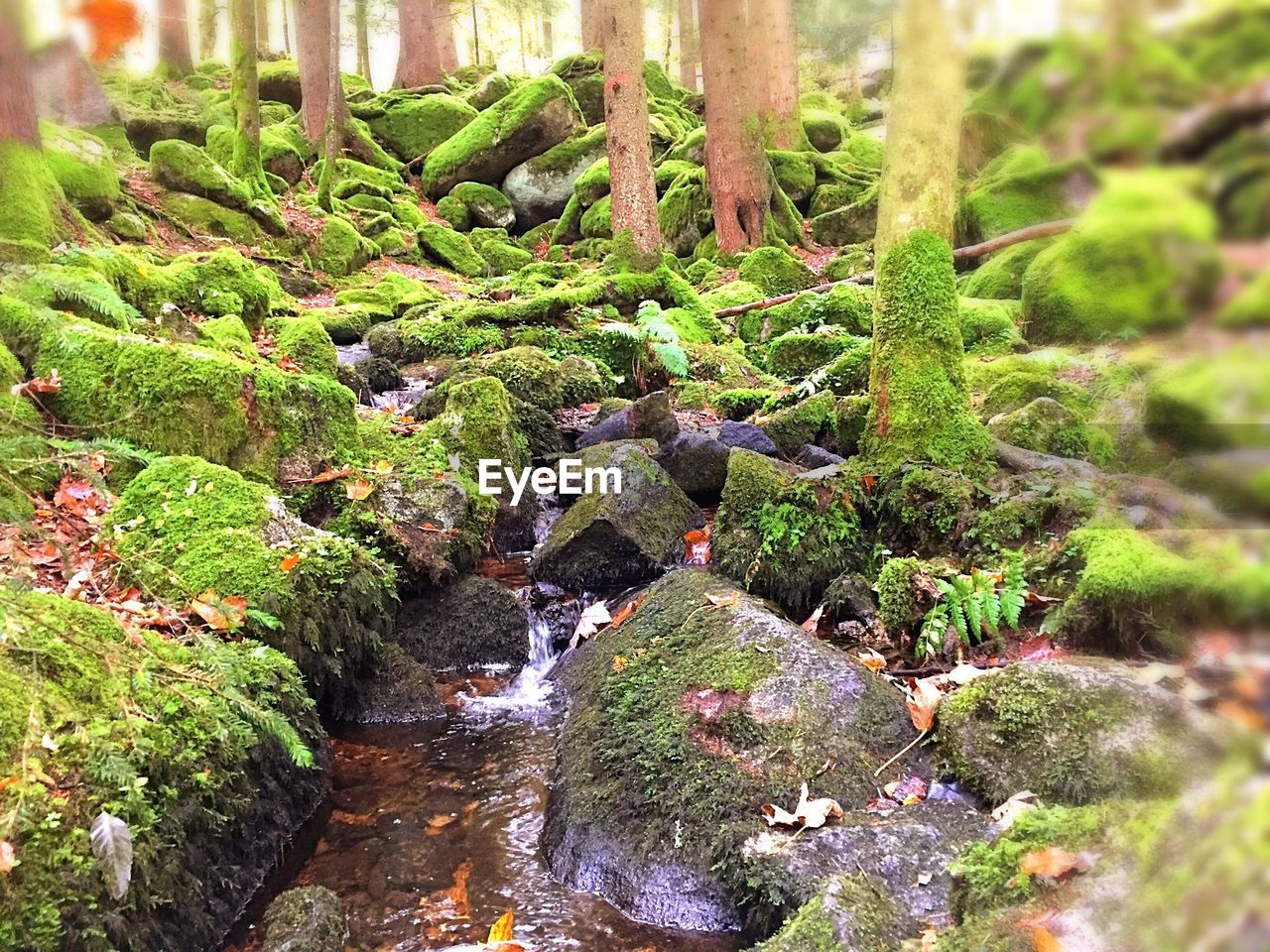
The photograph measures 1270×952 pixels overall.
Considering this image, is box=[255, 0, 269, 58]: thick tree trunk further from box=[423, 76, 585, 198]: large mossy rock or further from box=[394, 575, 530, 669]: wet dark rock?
box=[394, 575, 530, 669]: wet dark rock

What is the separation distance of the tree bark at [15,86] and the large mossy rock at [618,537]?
4.50m

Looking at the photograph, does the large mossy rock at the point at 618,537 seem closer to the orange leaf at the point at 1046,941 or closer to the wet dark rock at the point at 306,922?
the wet dark rock at the point at 306,922

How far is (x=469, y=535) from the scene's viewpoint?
19.7 ft

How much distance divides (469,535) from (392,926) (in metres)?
3.07

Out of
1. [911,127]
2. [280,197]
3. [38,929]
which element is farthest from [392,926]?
[280,197]

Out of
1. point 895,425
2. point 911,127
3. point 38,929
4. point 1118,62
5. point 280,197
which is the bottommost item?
point 38,929

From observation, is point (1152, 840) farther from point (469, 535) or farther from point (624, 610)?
point (469, 535)

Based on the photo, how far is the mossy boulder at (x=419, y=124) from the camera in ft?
68.4

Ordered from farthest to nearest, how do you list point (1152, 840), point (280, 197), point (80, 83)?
point (280, 197) < point (80, 83) < point (1152, 840)

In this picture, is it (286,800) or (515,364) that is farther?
(515,364)

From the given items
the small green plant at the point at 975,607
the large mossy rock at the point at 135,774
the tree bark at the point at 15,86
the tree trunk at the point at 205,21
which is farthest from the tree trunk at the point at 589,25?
the tree bark at the point at 15,86

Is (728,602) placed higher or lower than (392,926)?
higher

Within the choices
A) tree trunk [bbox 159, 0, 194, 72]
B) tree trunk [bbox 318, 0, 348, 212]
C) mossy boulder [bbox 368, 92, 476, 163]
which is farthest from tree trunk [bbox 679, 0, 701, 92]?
tree trunk [bbox 318, 0, 348, 212]

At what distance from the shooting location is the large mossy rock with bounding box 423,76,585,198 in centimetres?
1900
